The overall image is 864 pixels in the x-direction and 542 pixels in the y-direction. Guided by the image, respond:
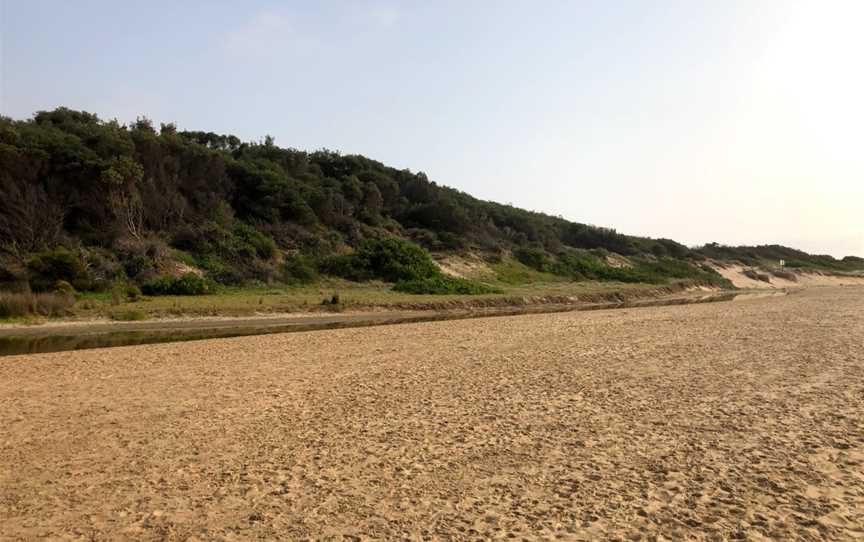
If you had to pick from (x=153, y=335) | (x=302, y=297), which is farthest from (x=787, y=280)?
(x=153, y=335)

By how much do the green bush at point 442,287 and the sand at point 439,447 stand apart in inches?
927

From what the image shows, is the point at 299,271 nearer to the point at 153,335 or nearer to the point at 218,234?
the point at 218,234

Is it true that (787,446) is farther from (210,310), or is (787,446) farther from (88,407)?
(210,310)

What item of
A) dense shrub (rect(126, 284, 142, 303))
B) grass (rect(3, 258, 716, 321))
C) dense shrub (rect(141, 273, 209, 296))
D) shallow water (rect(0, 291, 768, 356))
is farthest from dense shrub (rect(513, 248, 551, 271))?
dense shrub (rect(126, 284, 142, 303))

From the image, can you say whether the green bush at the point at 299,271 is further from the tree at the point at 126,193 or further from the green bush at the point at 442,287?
the tree at the point at 126,193

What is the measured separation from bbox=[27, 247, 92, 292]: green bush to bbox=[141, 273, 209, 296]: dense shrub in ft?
9.26

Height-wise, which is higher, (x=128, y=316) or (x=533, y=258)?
(x=533, y=258)

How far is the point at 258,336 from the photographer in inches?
804

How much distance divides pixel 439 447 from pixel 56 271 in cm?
2764

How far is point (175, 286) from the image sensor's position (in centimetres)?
3108

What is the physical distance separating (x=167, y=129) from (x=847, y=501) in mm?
54675

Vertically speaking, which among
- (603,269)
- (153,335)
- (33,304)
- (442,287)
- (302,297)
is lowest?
(153,335)

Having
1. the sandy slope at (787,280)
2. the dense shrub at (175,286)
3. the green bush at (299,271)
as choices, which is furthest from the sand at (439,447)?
the sandy slope at (787,280)

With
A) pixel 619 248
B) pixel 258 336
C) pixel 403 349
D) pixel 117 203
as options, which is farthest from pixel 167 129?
pixel 619 248
